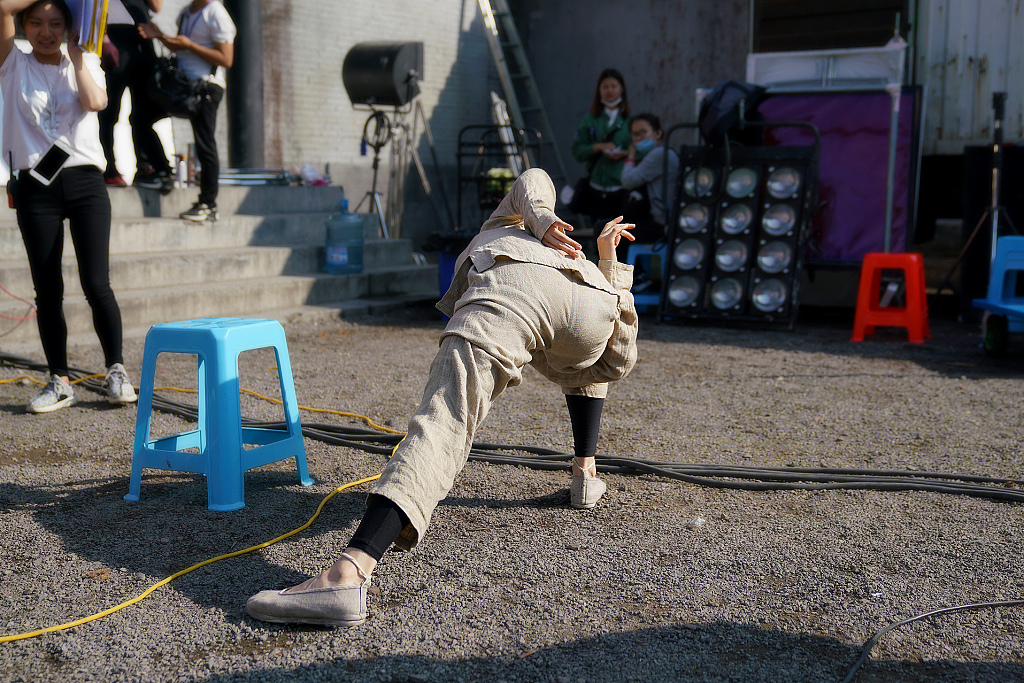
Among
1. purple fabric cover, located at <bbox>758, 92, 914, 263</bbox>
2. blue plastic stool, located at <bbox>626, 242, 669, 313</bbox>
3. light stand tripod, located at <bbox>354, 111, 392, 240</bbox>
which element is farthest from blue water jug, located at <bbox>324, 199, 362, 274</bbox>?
purple fabric cover, located at <bbox>758, 92, 914, 263</bbox>

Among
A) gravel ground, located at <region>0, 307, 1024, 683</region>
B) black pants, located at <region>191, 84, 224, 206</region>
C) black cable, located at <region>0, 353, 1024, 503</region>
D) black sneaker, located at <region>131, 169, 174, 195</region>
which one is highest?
black pants, located at <region>191, 84, 224, 206</region>

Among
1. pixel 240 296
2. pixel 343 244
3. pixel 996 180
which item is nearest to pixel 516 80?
pixel 343 244

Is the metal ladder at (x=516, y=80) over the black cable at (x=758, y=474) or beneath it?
over

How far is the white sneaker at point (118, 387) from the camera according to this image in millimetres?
4176

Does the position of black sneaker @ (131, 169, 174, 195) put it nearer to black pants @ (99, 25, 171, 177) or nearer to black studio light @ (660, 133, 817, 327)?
black pants @ (99, 25, 171, 177)

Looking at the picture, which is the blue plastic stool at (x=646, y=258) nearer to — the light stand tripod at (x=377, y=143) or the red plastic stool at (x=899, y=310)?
the red plastic stool at (x=899, y=310)

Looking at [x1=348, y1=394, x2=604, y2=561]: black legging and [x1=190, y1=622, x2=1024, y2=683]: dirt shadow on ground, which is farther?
[x1=348, y1=394, x2=604, y2=561]: black legging

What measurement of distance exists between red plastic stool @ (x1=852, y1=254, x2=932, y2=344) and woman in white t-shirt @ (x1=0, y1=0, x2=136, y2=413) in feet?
15.8

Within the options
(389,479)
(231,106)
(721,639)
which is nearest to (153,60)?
(231,106)

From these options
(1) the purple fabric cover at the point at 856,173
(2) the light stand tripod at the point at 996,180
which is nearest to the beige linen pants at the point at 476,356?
(2) the light stand tripod at the point at 996,180

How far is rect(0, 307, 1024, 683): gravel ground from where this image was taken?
2.06m

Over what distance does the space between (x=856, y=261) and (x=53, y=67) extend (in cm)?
561

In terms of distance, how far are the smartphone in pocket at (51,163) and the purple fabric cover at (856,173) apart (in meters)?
5.35

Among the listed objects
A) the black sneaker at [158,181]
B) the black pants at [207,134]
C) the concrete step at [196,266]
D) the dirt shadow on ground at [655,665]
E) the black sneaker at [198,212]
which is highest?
the black pants at [207,134]
